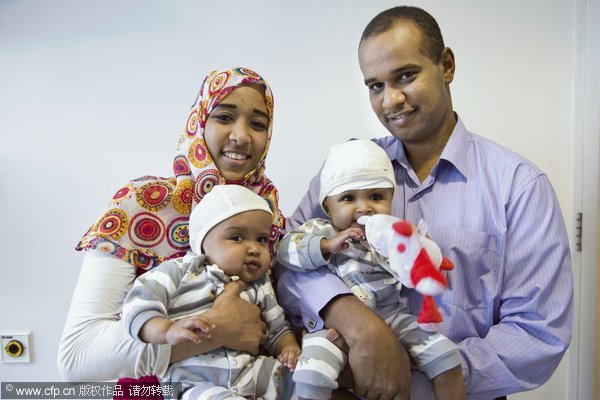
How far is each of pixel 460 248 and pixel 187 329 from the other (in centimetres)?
83

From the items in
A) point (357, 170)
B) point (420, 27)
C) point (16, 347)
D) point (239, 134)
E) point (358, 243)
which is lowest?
point (16, 347)

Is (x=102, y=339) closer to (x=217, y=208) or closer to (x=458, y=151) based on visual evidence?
(x=217, y=208)

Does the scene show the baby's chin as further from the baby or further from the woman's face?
the woman's face

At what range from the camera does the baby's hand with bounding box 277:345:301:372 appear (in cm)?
123

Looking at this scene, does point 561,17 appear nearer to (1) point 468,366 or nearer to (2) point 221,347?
(1) point 468,366

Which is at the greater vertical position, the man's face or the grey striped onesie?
the man's face

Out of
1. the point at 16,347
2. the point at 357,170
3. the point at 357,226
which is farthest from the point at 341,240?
the point at 16,347

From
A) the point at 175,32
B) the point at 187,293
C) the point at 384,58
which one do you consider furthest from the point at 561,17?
the point at 187,293

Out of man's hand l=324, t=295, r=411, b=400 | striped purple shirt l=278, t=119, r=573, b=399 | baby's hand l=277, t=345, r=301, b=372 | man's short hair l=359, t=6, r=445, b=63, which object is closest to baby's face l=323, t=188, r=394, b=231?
striped purple shirt l=278, t=119, r=573, b=399

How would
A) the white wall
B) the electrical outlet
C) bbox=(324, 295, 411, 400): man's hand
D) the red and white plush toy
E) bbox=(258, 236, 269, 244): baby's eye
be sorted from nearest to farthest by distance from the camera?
the red and white plush toy < bbox=(324, 295, 411, 400): man's hand < bbox=(258, 236, 269, 244): baby's eye < the white wall < the electrical outlet

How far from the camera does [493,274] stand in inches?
53.8

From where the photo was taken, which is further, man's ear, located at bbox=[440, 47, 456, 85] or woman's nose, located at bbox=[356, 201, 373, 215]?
man's ear, located at bbox=[440, 47, 456, 85]

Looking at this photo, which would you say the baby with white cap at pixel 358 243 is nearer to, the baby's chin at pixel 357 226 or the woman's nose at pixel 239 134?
the baby's chin at pixel 357 226

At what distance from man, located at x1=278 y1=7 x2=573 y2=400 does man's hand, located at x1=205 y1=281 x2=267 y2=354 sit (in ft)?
0.56
